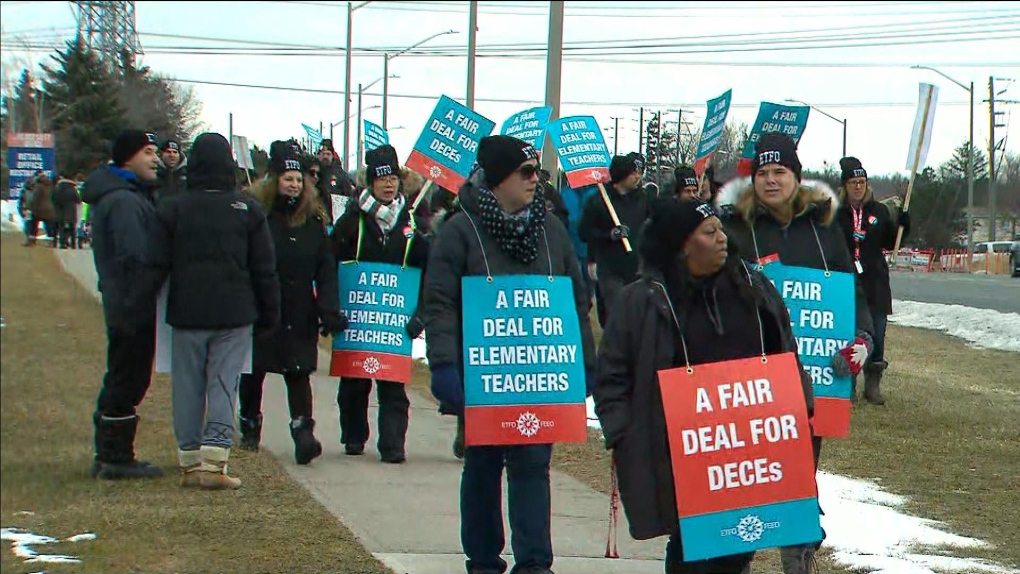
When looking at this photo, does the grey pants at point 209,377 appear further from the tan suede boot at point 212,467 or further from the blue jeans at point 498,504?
the blue jeans at point 498,504

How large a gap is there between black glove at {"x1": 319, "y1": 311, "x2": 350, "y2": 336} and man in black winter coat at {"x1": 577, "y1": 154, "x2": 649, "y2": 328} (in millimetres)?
4152

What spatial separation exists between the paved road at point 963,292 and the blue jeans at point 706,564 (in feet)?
48.7

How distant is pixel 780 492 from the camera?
187 inches

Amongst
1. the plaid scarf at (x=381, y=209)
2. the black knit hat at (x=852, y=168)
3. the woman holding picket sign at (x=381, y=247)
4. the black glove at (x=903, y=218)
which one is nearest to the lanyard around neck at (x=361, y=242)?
the woman holding picket sign at (x=381, y=247)

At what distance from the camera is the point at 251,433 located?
30.8ft

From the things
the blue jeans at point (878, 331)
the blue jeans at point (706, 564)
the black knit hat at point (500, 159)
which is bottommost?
the blue jeans at point (706, 564)

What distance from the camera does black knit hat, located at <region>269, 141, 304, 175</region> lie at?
8797mm

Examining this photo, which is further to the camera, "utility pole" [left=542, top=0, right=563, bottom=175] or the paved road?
the paved road

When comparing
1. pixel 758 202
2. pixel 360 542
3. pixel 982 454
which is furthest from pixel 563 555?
pixel 982 454

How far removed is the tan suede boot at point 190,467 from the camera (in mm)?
7777

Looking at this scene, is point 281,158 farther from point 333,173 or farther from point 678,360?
point 333,173

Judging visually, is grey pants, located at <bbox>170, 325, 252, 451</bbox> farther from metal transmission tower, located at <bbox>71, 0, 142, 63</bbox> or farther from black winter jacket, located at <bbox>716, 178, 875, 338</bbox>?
metal transmission tower, located at <bbox>71, 0, 142, 63</bbox>

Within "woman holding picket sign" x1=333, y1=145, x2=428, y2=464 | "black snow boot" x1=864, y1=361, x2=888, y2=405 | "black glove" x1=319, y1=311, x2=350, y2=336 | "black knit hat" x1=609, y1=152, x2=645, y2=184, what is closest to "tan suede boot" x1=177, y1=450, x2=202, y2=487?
"black glove" x1=319, y1=311, x2=350, y2=336

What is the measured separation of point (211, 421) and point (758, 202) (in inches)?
128
